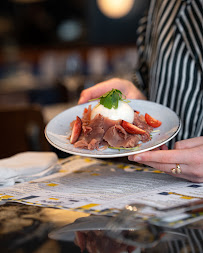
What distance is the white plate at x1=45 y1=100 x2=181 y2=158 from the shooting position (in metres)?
1.11

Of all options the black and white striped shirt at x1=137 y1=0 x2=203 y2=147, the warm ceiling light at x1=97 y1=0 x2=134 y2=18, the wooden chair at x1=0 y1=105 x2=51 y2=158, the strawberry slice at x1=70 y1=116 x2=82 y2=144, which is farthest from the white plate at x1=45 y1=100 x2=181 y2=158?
the warm ceiling light at x1=97 y1=0 x2=134 y2=18

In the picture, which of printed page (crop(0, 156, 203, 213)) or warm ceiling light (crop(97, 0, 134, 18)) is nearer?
printed page (crop(0, 156, 203, 213))

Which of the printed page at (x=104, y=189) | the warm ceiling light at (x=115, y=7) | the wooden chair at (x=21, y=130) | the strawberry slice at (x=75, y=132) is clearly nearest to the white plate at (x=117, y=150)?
the strawberry slice at (x=75, y=132)

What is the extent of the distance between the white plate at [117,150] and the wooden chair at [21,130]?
3.28 ft

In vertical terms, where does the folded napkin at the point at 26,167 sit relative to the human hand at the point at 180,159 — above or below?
below

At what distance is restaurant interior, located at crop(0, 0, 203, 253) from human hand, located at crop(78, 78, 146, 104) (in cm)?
27

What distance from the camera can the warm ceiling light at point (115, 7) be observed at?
671 centimetres

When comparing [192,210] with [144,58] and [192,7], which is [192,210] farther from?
[144,58]

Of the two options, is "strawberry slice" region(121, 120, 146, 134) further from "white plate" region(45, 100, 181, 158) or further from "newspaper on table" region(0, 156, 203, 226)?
"newspaper on table" region(0, 156, 203, 226)

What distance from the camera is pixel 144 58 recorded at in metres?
1.97

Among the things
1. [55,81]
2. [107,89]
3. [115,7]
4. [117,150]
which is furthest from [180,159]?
[115,7]

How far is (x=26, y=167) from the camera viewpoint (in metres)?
1.33

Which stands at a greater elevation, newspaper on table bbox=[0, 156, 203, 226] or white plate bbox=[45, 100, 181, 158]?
white plate bbox=[45, 100, 181, 158]

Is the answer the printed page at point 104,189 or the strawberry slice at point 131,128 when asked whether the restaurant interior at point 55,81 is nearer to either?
the printed page at point 104,189
